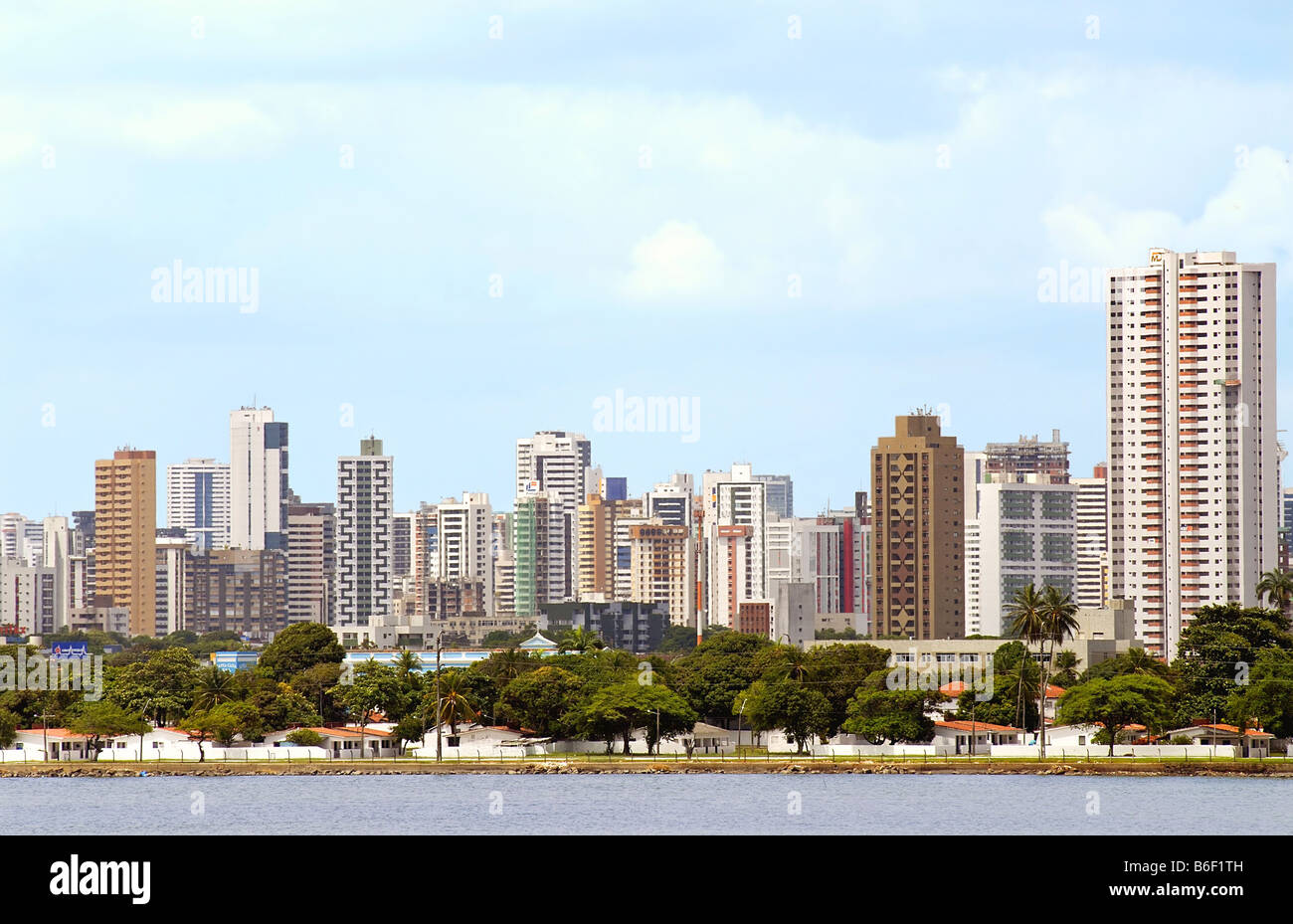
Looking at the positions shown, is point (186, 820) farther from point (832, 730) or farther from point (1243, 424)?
point (1243, 424)

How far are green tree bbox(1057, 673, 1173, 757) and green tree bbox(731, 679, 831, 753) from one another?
36.7 ft

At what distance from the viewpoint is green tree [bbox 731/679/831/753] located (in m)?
88.9

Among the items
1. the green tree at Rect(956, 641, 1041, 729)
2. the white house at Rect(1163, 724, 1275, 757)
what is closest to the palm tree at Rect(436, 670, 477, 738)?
the green tree at Rect(956, 641, 1041, 729)

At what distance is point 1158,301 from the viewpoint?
158 m

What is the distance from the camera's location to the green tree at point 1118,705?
283ft

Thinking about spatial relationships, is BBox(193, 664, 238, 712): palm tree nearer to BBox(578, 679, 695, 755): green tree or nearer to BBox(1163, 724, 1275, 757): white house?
BBox(578, 679, 695, 755): green tree

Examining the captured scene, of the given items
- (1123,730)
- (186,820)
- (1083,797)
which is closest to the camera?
(186,820)

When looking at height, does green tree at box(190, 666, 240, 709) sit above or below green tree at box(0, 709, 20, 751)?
above

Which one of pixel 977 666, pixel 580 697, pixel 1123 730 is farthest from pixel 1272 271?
pixel 580 697

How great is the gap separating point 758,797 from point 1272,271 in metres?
101

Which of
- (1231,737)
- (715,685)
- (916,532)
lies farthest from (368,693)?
Result: (916,532)

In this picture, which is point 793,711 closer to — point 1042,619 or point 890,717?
point 890,717

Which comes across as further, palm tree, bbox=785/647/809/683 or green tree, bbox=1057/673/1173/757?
palm tree, bbox=785/647/809/683

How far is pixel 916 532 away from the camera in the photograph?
190125 mm
